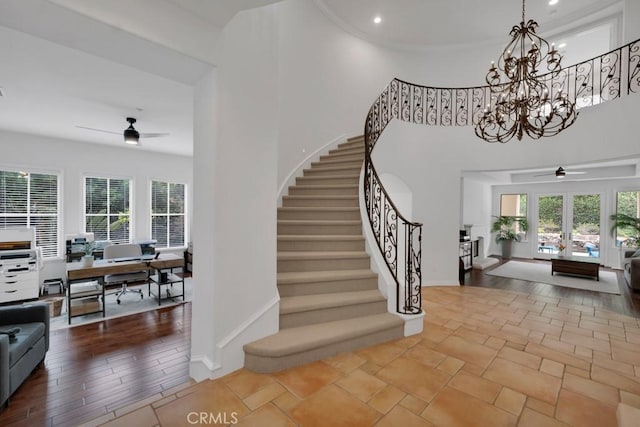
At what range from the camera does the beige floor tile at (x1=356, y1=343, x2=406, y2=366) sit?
2.47 m

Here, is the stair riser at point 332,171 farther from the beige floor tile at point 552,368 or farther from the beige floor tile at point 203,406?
the beige floor tile at point 203,406

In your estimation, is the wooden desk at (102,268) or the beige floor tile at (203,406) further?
the wooden desk at (102,268)

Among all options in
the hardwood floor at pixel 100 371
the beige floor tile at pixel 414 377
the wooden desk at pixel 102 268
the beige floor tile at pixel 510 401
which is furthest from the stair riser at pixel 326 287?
the wooden desk at pixel 102 268

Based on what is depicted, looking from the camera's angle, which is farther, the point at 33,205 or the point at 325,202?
the point at 33,205

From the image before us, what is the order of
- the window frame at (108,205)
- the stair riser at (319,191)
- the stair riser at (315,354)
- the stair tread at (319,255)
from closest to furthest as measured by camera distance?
the stair riser at (315,354) → the stair tread at (319,255) → the stair riser at (319,191) → the window frame at (108,205)

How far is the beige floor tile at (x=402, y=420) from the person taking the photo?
1.74 meters

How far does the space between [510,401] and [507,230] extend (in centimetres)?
924

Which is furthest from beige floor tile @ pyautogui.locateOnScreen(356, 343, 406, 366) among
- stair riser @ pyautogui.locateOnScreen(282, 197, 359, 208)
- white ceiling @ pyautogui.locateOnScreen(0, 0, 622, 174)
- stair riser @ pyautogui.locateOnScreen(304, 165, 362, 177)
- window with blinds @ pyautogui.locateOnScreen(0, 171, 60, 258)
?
window with blinds @ pyautogui.locateOnScreen(0, 171, 60, 258)

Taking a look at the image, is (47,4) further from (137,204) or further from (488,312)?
(137,204)

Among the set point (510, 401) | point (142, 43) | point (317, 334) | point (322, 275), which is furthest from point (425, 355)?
point (142, 43)

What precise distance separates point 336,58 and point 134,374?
6.50 metres

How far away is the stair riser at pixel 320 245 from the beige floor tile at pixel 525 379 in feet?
5.89

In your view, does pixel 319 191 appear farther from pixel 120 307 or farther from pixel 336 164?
pixel 120 307

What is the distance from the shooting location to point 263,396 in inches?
77.5
